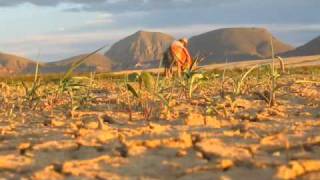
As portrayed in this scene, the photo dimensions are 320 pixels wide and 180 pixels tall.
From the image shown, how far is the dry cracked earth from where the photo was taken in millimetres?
3197

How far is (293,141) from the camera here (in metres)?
3.73

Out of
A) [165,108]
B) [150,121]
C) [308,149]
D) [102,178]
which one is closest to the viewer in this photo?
[102,178]

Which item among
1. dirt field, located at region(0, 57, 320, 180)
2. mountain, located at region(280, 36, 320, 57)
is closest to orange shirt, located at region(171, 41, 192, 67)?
dirt field, located at region(0, 57, 320, 180)

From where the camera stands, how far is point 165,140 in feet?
12.6

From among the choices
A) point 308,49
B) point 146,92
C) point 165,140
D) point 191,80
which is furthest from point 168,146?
point 308,49

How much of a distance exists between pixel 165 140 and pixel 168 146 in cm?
12

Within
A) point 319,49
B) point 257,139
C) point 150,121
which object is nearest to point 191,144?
point 257,139

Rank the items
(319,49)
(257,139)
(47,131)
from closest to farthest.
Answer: (257,139)
(47,131)
(319,49)

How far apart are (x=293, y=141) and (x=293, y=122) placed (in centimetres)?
81

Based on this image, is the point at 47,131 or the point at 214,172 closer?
the point at 214,172

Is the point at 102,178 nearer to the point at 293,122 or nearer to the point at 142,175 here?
the point at 142,175

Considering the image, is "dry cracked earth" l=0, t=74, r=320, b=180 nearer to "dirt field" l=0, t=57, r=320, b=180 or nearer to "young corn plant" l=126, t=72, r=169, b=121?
"dirt field" l=0, t=57, r=320, b=180

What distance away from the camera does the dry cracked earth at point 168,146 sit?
10.5 ft

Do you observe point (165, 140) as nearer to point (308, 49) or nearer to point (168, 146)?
point (168, 146)
